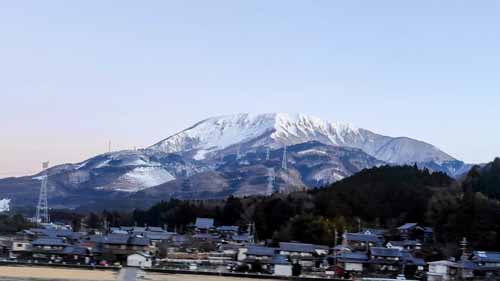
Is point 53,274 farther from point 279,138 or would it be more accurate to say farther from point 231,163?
point 279,138

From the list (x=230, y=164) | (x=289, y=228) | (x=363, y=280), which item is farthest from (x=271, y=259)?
(x=230, y=164)

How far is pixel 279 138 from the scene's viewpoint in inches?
5507

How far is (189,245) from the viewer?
100.0 ft

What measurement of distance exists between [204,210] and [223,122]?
130 metres

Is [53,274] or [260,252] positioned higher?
[260,252]

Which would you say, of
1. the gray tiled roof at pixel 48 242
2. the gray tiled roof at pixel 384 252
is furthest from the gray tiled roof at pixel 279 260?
the gray tiled roof at pixel 48 242

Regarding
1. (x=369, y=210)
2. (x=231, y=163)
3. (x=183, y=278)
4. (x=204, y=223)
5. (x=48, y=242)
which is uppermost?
(x=231, y=163)

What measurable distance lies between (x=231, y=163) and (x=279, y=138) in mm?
25784

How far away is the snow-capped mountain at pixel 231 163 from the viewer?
86706 millimetres

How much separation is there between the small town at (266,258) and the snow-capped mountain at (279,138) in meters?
103

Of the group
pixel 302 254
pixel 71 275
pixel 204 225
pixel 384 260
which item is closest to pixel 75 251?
pixel 71 275

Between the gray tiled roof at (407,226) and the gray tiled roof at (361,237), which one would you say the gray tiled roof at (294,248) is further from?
the gray tiled roof at (407,226)

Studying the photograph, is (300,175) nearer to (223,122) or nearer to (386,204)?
(386,204)

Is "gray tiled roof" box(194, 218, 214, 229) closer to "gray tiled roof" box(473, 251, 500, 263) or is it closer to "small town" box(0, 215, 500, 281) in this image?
"small town" box(0, 215, 500, 281)
